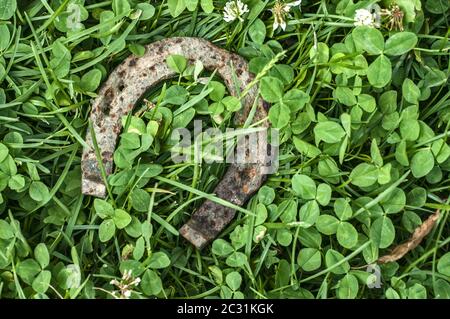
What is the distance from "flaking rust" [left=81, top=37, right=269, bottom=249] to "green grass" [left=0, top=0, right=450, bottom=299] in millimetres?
34

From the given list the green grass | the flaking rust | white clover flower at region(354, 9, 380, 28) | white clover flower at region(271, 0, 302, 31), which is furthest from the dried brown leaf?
white clover flower at region(271, 0, 302, 31)

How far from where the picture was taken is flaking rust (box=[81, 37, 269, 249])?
189cm

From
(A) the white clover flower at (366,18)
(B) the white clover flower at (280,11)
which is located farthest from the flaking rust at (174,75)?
(A) the white clover flower at (366,18)

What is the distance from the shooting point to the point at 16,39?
187cm

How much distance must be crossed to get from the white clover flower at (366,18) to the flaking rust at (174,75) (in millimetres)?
351

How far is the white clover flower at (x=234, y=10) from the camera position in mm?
1892

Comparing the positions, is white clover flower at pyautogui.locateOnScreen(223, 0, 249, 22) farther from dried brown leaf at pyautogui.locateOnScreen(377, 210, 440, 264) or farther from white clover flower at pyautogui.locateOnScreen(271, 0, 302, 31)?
dried brown leaf at pyautogui.locateOnScreen(377, 210, 440, 264)

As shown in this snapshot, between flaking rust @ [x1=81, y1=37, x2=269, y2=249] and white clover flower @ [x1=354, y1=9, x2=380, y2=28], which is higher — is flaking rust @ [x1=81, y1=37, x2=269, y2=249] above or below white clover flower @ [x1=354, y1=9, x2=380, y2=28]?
below

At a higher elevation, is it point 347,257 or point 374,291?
point 347,257

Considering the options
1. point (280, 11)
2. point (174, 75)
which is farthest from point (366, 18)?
point (174, 75)

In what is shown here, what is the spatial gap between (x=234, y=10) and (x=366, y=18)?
1.26 feet
